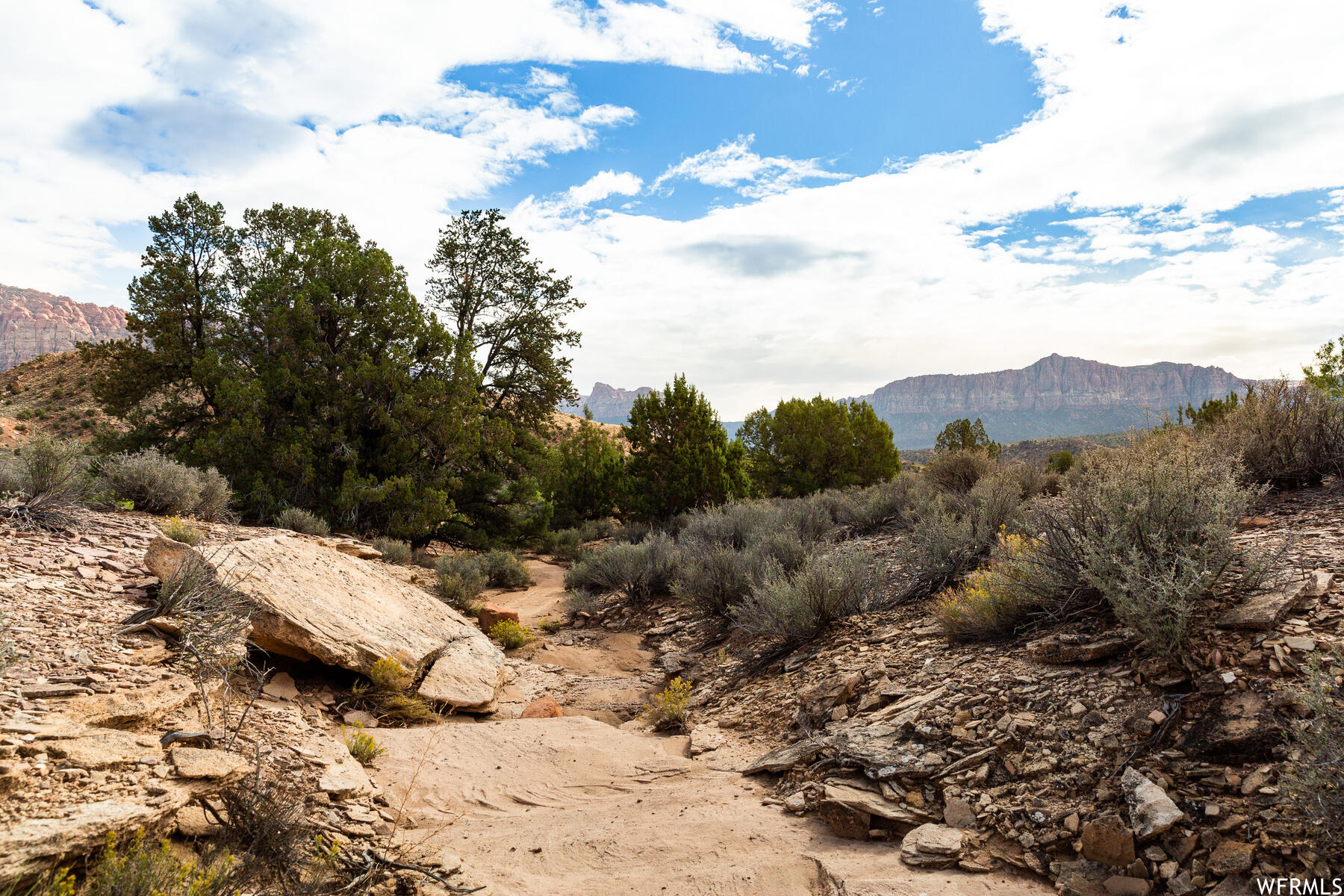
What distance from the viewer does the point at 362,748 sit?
4660 millimetres

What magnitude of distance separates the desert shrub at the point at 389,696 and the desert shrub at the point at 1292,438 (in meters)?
9.15

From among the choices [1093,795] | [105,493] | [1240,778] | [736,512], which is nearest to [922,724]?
[1093,795]

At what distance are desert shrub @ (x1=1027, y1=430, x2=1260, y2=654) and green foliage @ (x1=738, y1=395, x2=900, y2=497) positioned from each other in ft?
57.9

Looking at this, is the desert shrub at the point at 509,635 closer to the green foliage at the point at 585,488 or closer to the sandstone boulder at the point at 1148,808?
the sandstone boulder at the point at 1148,808

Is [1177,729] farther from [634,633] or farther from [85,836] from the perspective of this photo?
[634,633]

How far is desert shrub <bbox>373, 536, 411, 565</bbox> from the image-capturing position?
1179 cm

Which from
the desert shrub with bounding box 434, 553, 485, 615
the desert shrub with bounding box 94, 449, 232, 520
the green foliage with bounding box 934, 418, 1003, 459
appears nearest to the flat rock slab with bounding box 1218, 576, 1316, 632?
the desert shrub with bounding box 434, 553, 485, 615

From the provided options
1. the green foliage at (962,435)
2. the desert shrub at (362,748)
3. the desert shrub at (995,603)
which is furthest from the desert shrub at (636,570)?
the green foliage at (962,435)

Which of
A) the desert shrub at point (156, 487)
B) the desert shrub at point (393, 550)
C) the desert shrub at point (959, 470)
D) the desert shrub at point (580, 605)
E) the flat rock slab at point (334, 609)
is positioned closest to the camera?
the flat rock slab at point (334, 609)

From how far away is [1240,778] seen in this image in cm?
293

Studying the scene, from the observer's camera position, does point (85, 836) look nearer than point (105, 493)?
Yes

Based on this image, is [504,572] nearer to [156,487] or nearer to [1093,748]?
[156,487]

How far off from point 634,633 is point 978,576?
604 centimetres

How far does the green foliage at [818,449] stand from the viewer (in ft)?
76.0
